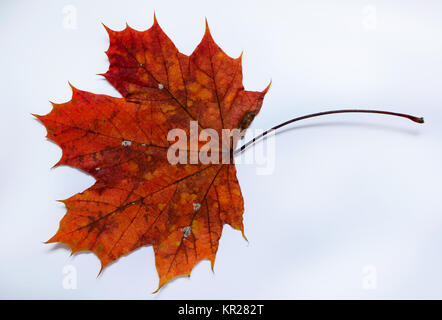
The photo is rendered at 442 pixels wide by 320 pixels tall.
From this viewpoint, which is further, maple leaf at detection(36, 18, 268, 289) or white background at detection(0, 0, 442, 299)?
white background at detection(0, 0, 442, 299)

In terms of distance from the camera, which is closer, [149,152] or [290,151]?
[149,152]

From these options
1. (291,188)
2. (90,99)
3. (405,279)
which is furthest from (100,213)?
(405,279)

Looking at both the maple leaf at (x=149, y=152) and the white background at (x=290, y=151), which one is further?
the white background at (x=290, y=151)
